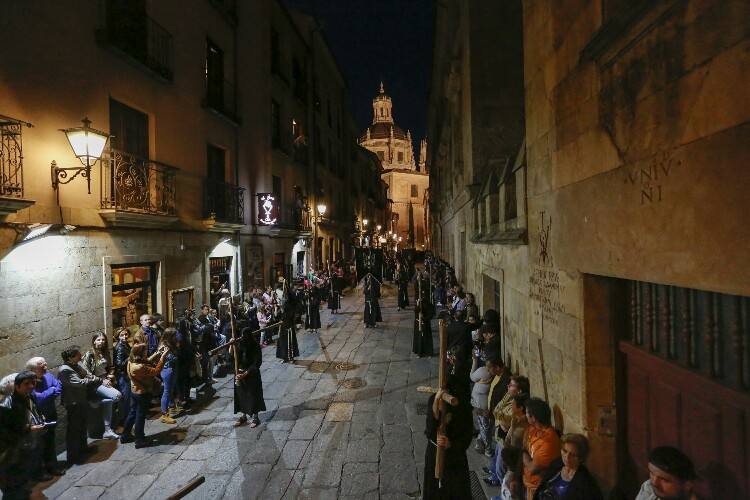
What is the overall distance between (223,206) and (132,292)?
465 centimetres

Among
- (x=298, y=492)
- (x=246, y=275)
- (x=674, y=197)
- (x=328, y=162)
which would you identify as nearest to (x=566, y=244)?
(x=674, y=197)

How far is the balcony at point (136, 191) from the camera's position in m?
8.54

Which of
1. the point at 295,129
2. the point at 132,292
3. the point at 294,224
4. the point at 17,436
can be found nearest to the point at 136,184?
the point at 132,292

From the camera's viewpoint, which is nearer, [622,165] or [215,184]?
[622,165]

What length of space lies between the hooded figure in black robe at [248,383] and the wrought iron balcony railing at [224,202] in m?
6.17

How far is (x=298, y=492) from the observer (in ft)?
16.9

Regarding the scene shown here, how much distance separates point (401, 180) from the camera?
77.0 meters

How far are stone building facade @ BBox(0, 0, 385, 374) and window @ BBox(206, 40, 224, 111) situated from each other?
0.14ft

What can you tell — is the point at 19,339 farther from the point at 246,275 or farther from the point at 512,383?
the point at 246,275

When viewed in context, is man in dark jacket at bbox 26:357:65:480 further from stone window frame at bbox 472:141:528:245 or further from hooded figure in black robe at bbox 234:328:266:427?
stone window frame at bbox 472:141:528:245

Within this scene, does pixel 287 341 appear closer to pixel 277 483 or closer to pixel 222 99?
pixel 277 483

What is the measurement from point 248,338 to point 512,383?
444 cm

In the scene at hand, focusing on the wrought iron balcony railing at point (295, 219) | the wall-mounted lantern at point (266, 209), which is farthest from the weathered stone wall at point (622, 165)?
the wrought iron balcony railing at point (295, 219)

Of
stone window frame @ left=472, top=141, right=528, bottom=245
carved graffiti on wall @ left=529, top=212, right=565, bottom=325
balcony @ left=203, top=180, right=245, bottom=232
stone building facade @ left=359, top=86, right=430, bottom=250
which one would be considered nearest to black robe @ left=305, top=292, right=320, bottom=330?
balcony @ left=203, top=180, right=245, bottom=232
